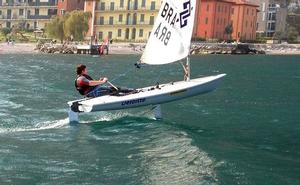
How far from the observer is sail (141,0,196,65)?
2470 centimetres

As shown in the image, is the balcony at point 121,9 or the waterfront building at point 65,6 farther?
the waterfront building at point 65,6

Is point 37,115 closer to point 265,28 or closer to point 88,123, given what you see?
point 88,123

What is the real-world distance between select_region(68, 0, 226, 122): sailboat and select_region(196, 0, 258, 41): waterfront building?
111 m

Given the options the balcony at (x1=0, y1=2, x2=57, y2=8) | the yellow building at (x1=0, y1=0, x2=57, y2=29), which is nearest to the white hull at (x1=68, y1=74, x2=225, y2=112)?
the yellow building at (x1=0, y1=0, x2=57, y2=29)

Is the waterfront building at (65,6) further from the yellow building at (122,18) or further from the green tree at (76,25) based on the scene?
the green tree at (76,25)

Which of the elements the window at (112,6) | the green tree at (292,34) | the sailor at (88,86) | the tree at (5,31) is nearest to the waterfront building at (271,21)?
the green tree at (292,34)

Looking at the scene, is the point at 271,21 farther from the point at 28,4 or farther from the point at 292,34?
the point at 28,4

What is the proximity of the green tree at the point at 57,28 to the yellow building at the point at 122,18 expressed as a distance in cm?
921

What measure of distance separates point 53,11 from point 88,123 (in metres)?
137

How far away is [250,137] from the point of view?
23.9m

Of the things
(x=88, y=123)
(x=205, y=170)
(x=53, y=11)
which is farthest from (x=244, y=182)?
(x=53, y=11)

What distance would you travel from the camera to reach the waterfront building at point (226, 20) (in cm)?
13625

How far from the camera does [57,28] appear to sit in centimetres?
13325

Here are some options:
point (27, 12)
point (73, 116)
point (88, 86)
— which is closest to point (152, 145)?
point (88, 86)
